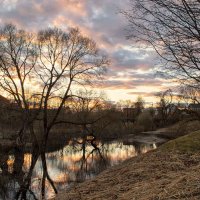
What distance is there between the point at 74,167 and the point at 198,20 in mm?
21958

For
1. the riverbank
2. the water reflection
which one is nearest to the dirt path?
the riverbank

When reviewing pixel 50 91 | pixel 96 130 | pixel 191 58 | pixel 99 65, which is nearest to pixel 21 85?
pixel 50 91

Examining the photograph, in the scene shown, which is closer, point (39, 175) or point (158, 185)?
point (158, 185)

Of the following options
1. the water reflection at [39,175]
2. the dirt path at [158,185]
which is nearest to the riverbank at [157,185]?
the dirt path at [158,185]

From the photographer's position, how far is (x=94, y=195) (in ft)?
22.7

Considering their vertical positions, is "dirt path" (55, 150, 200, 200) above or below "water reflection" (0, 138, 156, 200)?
above

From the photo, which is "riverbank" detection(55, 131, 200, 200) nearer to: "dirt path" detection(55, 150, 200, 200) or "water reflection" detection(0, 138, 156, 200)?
"dirt path" detection(55, 150, 200, 200)

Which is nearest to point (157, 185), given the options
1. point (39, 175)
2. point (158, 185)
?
point (158, 185)

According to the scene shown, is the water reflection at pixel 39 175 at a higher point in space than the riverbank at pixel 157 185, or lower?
lower

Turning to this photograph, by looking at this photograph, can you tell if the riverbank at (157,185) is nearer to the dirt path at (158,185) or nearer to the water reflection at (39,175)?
the dirt path at (158,185)

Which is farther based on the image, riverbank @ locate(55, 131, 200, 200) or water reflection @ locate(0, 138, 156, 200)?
water reflection @ locate(0, 138, 156, 200)

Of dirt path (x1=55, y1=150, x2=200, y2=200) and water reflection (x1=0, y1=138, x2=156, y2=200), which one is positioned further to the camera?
water reflection (x1=0, y1=138, x2=156, y2=200)

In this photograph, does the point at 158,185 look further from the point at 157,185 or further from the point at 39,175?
the point at 39,175

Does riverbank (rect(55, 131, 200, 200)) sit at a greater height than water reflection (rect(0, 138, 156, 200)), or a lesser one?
greater
